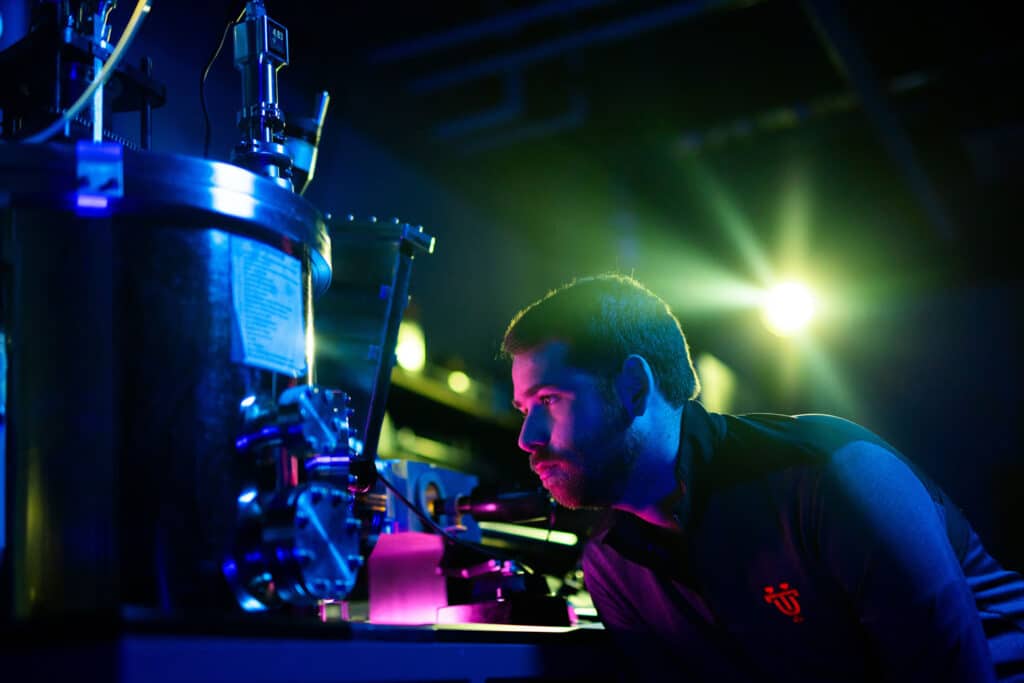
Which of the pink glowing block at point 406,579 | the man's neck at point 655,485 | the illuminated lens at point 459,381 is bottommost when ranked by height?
the pink glowing block at point 406,579

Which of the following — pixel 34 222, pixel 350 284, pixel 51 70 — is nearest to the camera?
pixel 34 222

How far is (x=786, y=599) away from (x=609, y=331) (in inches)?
20.8

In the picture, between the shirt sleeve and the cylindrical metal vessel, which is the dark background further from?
the shirt sleeve

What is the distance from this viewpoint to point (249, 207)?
38.1 inches

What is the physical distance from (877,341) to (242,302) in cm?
572

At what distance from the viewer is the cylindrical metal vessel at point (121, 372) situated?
83 cm

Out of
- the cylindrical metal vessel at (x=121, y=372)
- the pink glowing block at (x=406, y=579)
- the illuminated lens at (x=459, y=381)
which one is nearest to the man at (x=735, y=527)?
the pink glowing block at (x=406, y=579)

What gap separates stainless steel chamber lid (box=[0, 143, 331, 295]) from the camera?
88cm

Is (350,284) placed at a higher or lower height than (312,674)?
higher

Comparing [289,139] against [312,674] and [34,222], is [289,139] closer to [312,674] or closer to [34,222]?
[34,222]

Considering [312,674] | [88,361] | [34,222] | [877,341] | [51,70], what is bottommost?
[312,674]

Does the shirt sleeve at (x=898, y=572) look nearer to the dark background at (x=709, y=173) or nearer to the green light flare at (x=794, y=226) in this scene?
Answer: the dark background at (x=709, y=173)

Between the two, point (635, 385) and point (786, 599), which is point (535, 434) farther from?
point (786, 599)

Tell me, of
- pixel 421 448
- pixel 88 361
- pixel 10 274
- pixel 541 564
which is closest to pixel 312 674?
pixel 88 361
